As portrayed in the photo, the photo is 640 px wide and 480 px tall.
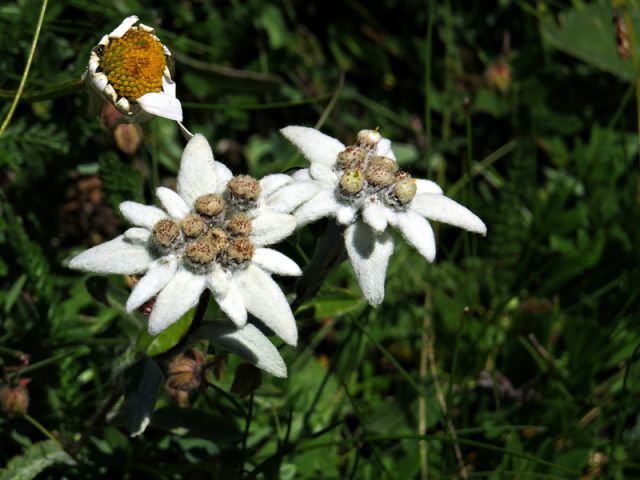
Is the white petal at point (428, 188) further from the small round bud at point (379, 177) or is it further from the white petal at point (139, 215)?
the white petal at point (139, 215)

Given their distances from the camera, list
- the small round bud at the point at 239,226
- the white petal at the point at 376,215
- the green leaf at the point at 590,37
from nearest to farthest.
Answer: the small round bud at the point at 239,226 < the white petal at the point at 376,215 < the green leaf at the point at 590,37

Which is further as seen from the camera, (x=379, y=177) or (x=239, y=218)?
(x=379, y=177)

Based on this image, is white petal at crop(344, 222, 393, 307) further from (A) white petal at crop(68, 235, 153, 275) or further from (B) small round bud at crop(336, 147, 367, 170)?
(A) white petal at crop(68, 235, 153, 275)

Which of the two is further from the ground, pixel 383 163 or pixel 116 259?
pixel 383 163

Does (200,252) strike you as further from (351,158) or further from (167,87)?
(167,87)

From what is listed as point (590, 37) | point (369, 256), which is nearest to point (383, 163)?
point (369, 256)

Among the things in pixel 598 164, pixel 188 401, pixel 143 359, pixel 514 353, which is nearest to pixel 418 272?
pixel 514 353

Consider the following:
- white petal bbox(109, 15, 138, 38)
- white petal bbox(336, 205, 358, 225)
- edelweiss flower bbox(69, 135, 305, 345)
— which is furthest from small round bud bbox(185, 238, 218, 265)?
white petal bbox(109, 15, 138, 38)

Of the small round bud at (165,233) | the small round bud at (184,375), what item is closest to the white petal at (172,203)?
the small round bud at (165,233)
